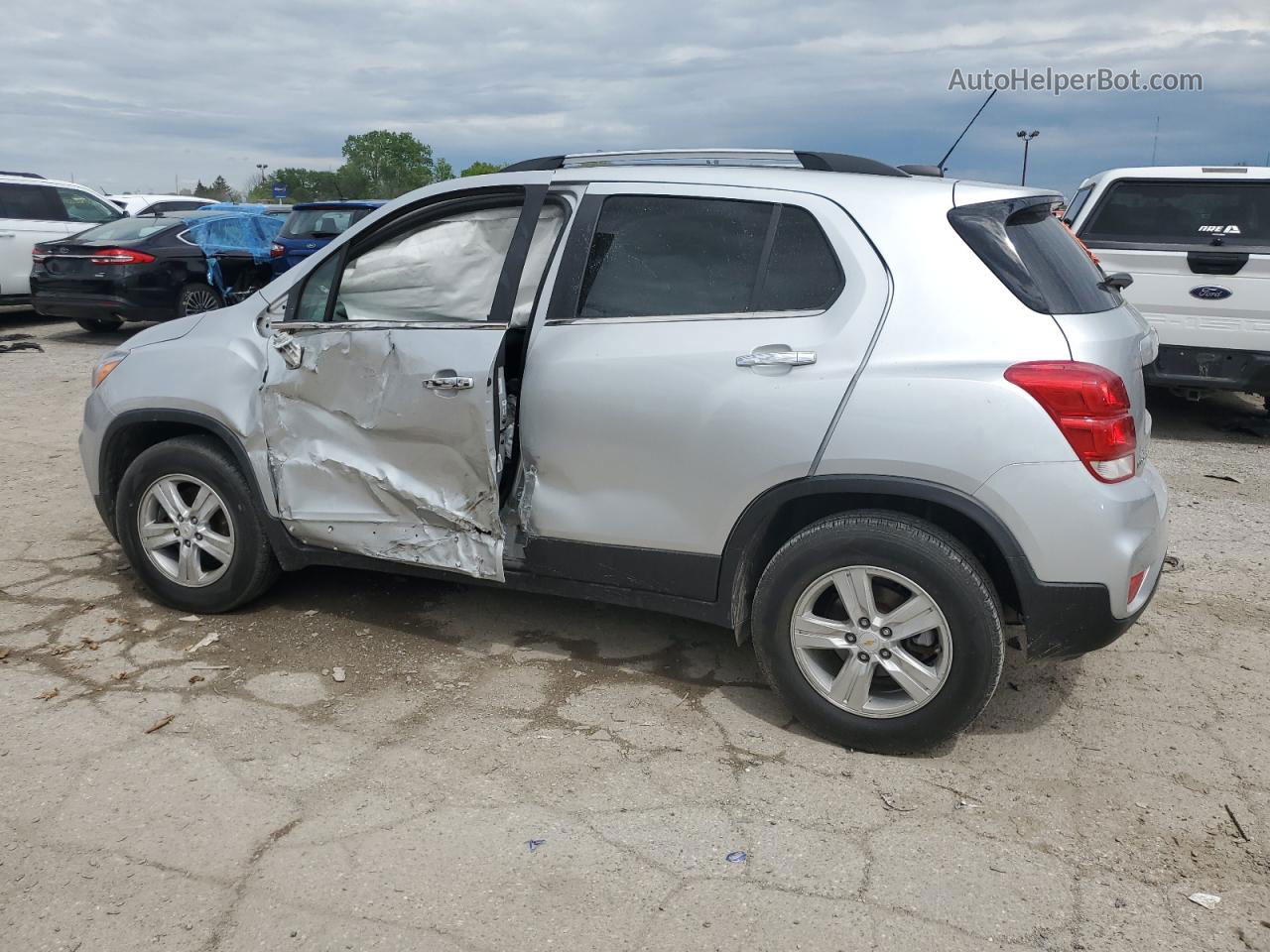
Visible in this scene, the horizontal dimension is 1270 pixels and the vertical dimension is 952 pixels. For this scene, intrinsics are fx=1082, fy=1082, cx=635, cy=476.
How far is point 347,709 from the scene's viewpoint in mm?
3900

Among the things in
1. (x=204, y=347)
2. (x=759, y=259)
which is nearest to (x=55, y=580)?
(x=204, y=347)

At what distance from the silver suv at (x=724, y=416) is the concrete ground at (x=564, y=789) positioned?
0.37 m

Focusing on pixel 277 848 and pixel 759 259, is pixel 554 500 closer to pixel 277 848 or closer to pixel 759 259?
pixel 759 259

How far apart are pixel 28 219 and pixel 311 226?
11.3 feet

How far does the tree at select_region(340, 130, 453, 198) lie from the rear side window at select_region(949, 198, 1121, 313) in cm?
6205

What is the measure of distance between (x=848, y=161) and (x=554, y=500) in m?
1.61

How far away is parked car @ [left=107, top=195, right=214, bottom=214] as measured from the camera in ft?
74.2

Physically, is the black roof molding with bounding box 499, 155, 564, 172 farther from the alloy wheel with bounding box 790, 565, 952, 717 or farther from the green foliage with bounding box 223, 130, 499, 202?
the green foliage with bounding box 223, 130, 499, 202

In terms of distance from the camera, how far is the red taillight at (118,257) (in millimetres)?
12445

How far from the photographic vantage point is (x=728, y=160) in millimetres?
4027

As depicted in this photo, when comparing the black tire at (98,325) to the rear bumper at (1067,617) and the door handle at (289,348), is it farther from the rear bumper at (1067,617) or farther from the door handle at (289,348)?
the rear bumper at (1067,617)

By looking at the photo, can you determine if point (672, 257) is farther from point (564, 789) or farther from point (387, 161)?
point (387, 161)

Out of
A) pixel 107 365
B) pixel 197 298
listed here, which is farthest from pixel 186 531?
pixel 197 298

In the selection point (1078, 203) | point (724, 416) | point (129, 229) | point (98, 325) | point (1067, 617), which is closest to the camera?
point (1067, 617)
